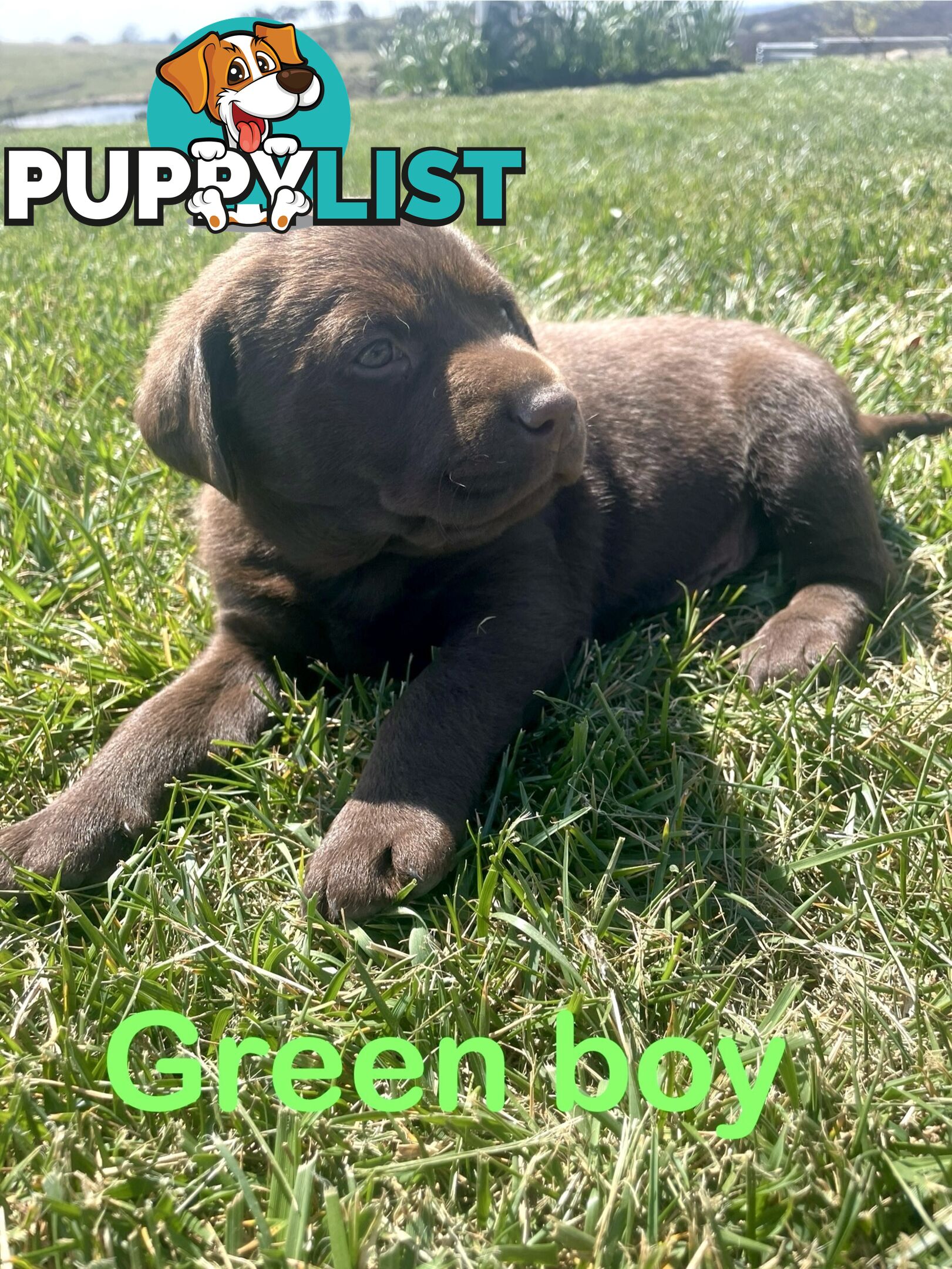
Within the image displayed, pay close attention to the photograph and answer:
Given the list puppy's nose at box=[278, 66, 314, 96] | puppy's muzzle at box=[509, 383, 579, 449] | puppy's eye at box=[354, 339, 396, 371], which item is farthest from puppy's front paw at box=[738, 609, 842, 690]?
puppy's nose at box=[278, 66, 314, 96]

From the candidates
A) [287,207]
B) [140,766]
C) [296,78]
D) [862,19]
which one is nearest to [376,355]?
[287,207]

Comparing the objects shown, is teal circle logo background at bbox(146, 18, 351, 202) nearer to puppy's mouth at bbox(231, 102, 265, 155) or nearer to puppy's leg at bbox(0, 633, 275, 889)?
puppy's mouth at bbox(231, 102, 265, 155)

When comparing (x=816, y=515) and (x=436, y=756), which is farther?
(x=816, y=515)

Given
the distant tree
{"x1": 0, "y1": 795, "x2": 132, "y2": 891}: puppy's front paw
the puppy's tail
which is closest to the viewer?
{"x1": 0, "y1": 795, "x2": 132, "y2": 891}: puppy's front paw

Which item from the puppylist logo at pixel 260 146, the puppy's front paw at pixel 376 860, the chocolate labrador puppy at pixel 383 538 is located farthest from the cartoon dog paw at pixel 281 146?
the puppy's front paw at pixel 376 860

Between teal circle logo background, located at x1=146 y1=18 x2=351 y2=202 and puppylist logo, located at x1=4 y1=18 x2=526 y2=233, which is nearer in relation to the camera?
puppylist logo, located at x1=4 y1=18 x2=526 y2=233

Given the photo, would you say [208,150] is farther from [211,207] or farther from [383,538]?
[383,538]

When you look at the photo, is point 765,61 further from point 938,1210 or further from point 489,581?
point 938,1210
